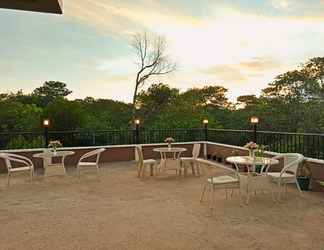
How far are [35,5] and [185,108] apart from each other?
1148 centimetres

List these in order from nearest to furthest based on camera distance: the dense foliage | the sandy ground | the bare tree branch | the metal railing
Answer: the sandy ground, the metal railing, the dense foliage, the bare tree branch

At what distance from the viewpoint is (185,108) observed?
1348 cm

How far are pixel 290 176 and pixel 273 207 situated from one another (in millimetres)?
799

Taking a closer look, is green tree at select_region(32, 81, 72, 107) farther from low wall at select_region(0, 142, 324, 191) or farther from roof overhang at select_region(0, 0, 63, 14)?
roof overhang at select_region(0, 0, 63, 14)

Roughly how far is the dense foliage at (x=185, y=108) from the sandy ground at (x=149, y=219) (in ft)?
15.8

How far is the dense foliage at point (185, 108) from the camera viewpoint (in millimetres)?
9586

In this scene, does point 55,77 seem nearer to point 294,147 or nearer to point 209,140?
point 209,140

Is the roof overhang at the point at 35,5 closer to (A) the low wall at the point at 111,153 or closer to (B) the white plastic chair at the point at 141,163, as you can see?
(B) the white plastic chair at the point at 141,163

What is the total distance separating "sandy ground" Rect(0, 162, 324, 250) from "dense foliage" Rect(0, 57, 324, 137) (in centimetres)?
482

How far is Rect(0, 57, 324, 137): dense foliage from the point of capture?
9586 mm

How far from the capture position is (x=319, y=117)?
889 cm

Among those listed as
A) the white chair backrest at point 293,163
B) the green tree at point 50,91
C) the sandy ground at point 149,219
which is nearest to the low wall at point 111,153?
the sandy ground at point 149,219

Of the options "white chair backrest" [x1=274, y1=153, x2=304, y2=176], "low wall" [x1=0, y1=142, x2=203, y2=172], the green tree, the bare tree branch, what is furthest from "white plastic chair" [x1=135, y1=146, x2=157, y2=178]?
the green tree

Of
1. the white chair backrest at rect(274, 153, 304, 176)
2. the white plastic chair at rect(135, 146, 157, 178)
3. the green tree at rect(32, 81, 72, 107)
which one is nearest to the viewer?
the white chair backrest at rect(274, 153, 304, 176)
